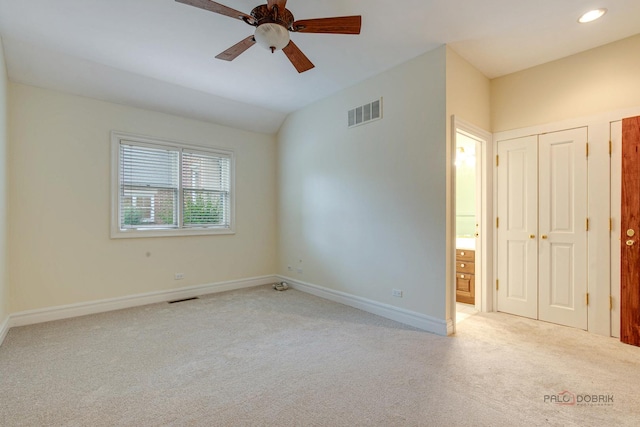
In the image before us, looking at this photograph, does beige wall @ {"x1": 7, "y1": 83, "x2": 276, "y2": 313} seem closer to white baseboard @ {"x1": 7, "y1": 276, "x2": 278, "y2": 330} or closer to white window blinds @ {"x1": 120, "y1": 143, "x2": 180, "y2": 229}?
white baseboard @ {"x1": 7, "y1": 276, "x2": 278, "y2": 330}

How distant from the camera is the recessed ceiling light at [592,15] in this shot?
8.41ft

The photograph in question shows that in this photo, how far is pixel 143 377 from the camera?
229cm

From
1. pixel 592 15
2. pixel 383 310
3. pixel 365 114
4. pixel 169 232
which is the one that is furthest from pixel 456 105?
pixel 169 232

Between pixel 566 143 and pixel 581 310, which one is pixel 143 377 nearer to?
pixel 581 310

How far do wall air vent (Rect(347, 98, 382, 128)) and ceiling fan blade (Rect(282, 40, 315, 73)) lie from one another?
1.30m

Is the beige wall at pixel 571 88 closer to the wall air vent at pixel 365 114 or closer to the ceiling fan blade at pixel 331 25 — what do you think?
the wall air vent at pixel 365 114

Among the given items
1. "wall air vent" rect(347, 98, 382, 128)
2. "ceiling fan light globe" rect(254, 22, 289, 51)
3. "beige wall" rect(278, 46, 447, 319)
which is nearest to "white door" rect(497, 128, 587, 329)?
"beige wall" rect(278, 46, 447, 319)

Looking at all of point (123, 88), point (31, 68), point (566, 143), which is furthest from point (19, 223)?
point (566, 143)

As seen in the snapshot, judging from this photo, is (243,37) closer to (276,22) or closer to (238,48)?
(238,48)

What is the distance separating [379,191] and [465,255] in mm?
1544

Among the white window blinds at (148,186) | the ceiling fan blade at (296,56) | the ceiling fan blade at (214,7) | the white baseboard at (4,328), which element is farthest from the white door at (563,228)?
the white baseboard at (4,328)

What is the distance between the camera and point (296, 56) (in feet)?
8.47

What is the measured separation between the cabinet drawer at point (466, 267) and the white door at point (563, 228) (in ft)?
2.35

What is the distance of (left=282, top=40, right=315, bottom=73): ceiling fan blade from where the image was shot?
2457 millimetres
